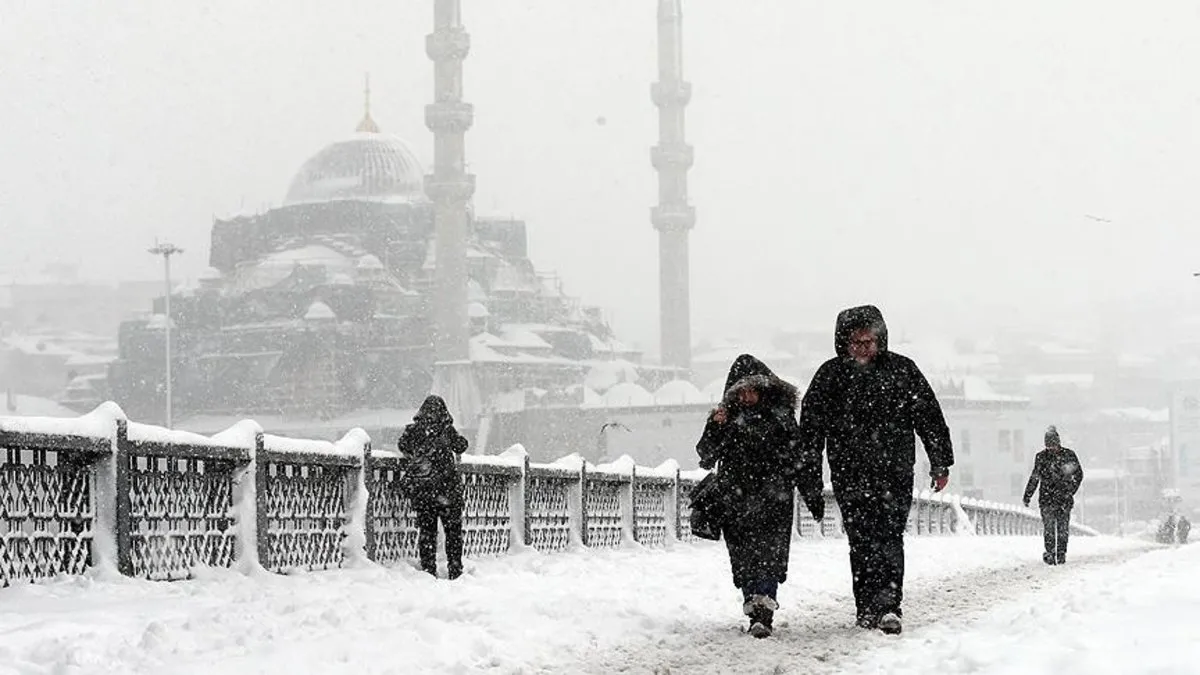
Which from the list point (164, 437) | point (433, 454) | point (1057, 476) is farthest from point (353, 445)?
point (1057, 476)

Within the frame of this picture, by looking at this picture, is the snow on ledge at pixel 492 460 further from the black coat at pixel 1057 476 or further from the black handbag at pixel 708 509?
the black coat at pixel 1057 476

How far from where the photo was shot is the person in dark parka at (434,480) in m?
10.2

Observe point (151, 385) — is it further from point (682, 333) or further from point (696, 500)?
point (696, 500)

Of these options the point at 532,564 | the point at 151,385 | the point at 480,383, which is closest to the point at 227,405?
the point at 151,385

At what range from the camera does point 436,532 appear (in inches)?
408

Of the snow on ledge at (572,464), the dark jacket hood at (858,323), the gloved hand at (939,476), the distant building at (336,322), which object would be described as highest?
the distant building at (336,322)

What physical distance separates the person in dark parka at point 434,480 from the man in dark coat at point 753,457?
3.08 m

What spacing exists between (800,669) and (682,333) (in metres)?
89.2

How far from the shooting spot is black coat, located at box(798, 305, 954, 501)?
7117 mm

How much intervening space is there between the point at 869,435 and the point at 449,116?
75.5 m

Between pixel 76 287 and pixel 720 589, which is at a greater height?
pixel 76 287

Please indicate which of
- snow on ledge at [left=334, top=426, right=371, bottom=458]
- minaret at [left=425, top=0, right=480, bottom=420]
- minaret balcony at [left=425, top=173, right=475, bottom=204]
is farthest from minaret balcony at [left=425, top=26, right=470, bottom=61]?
snow on ledge at [left=334, top=426, right=371, bottom=458]

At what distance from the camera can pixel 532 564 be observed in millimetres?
11250

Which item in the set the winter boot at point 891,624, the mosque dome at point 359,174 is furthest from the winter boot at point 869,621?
the mosque dome at point 359,174
